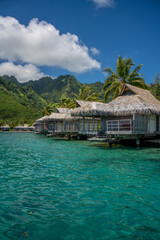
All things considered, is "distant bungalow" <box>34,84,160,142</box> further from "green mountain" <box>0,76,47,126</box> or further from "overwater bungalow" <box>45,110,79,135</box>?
"green mountain" <box>0,76,47,126</box>

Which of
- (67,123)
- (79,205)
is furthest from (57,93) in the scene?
(79,205)

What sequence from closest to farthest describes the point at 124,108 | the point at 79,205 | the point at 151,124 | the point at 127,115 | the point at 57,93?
the point at 79,205
the point at 124,108
the point at 127,115
the point at 151,124
the point at 57,93

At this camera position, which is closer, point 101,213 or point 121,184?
point 101,213

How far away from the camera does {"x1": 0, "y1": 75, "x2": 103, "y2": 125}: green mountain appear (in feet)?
292

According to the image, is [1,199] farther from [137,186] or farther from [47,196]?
[137,186]

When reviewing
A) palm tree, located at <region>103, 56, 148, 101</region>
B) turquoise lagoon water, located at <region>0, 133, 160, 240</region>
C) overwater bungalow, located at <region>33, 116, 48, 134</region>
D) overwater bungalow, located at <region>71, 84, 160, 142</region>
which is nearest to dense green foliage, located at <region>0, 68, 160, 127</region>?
palm tree, located at <region>103, 56, 148, 101</region>

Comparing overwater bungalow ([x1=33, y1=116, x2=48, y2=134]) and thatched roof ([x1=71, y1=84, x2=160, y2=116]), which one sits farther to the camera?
overwater bungalow ([x1=33, y1=116, x2=48, y2=134])

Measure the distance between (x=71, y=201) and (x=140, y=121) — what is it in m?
12.9

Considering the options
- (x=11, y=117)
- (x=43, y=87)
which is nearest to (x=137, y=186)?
(x=11, y=117)

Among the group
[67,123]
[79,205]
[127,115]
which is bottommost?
[79,205]

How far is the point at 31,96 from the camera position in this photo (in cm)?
12650

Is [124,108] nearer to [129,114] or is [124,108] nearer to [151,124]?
[129,114]

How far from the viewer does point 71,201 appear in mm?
4637

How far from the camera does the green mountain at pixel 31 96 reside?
292 feet
